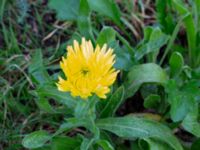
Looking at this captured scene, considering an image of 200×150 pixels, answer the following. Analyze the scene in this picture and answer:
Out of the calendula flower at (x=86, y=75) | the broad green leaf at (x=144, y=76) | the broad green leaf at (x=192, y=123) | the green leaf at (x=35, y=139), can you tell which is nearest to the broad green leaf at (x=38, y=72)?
the green leaf at (x=35, y=139)

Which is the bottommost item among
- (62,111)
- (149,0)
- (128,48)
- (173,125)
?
(173,125)

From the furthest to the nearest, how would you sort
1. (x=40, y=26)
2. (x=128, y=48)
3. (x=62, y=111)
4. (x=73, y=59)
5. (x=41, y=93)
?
(x=40, y=26) → (x=128, y=48) → (x=62, y=111) → (x=41, y=93) → (x=73, y=59)

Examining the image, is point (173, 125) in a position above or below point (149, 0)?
below

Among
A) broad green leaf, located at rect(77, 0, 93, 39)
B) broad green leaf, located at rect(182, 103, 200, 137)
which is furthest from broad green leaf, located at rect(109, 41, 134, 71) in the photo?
broad green leaf, located at rect(182, 103, 200, 137)

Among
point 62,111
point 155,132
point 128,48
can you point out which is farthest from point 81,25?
point 155,132

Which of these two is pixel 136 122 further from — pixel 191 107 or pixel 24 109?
pixel 24 109

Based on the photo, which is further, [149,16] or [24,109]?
[149,16]

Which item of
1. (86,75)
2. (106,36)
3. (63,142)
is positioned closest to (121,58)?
(106,36)

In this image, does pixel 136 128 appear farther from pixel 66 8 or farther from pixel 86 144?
pixel 66 8
